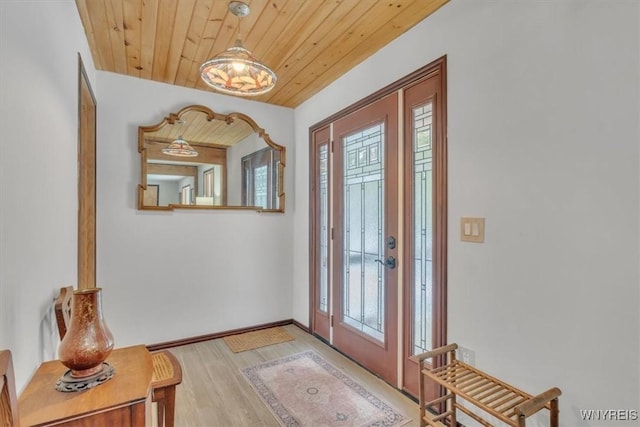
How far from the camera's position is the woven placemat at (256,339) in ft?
10.0

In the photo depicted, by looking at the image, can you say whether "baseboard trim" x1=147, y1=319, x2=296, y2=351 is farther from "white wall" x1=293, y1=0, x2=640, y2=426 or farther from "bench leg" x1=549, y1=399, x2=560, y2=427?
"bench leg" x1=549, y1=399, x2=560, y2=427

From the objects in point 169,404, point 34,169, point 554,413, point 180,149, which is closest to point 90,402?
point 169,404

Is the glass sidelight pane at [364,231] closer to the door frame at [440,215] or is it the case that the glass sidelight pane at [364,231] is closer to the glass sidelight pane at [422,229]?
the door frame at [440,215]

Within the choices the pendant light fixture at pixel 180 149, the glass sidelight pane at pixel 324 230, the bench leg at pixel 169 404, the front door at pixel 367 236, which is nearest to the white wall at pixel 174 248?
the pendant light fixture at pixel 180 149

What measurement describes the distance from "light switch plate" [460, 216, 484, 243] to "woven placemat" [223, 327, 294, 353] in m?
2.07

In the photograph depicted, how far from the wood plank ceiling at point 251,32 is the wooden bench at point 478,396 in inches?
78.8

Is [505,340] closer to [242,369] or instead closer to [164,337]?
[242,369]

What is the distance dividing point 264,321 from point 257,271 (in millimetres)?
543

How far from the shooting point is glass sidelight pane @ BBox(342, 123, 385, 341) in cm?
250

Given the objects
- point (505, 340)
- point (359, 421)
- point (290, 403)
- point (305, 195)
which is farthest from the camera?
point (305, 195)

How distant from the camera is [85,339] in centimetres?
112

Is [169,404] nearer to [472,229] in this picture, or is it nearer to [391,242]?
[391,242]

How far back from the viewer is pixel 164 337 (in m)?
3.03

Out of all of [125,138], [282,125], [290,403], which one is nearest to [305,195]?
[282,125]
